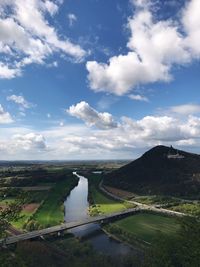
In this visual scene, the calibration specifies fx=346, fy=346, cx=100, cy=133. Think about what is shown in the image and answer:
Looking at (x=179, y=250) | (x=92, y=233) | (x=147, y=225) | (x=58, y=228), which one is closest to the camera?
(x=179, y=250)

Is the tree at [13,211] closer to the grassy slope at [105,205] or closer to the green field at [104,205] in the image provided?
the green field at [104,205]

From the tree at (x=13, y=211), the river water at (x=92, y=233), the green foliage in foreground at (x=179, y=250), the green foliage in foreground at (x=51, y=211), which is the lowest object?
the river water at (x=92, y=233)

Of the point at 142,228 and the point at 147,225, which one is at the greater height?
the point at 147,225

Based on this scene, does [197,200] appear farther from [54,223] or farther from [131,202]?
[54,223]

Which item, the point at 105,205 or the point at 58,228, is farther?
the point at 105,205

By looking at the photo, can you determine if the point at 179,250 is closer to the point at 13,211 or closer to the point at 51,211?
the point at 13,211

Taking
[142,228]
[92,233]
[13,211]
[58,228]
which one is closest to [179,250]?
[13,211]

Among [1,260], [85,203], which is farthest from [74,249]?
[85,203]

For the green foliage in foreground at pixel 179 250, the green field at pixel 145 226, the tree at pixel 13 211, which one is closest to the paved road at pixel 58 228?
the green field at pixel 145 226
